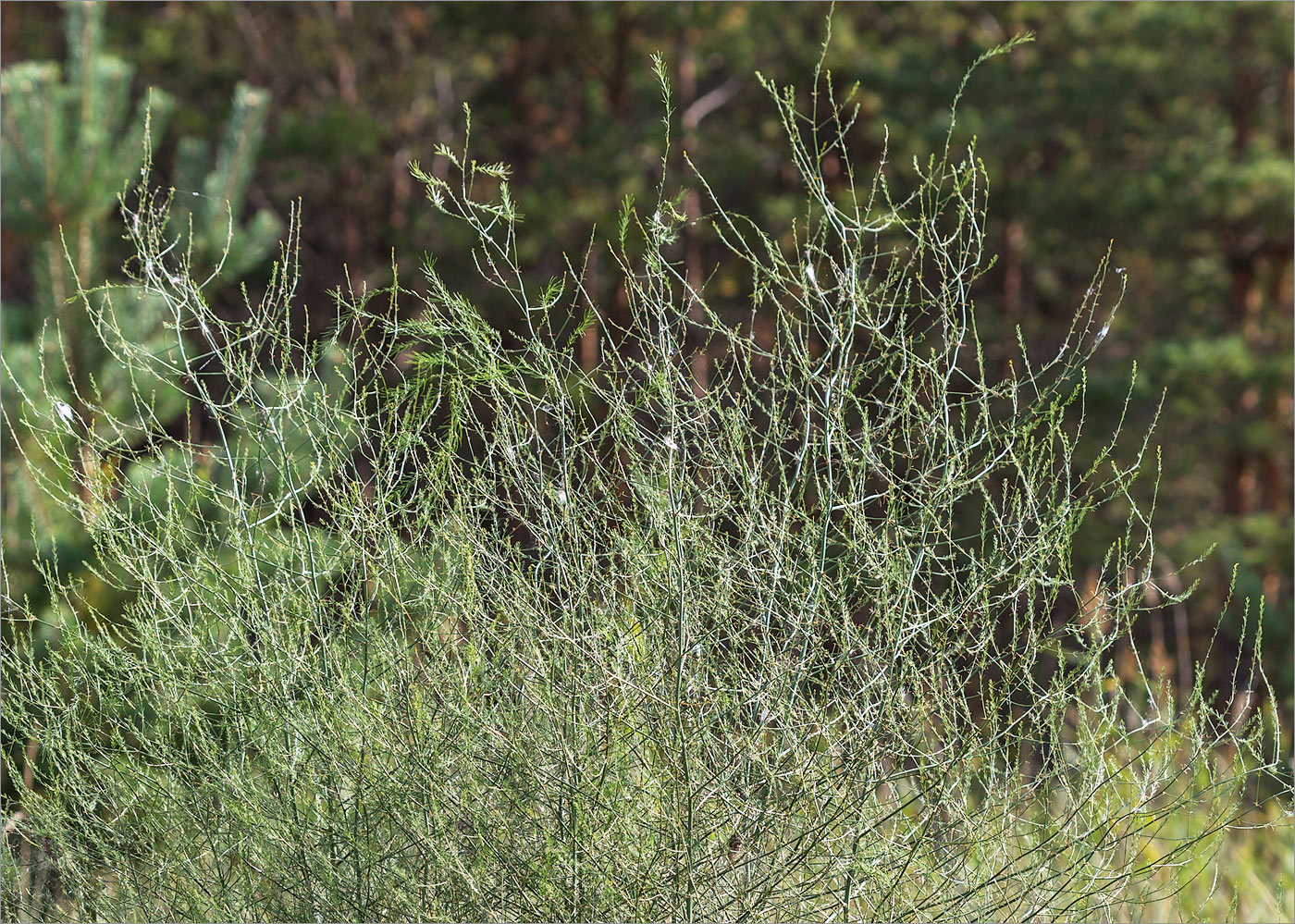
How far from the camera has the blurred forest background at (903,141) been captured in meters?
10.5

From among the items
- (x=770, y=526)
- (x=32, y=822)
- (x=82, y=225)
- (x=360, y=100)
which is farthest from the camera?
(x=360, y=100)

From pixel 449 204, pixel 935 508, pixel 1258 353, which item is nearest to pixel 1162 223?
pixel 1258 353

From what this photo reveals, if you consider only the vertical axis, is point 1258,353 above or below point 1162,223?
below

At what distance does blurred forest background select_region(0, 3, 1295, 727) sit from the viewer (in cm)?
1048

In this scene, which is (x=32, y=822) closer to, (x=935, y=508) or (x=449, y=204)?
(x=935, y=508)

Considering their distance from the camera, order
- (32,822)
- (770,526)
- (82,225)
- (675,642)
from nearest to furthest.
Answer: (675,642)
(770,526)
(32,822)
(82,225)

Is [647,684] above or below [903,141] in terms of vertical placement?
above

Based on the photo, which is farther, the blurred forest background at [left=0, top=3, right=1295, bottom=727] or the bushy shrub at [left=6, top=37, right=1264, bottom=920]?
the blurred forest background at [left=0, top=3, right=1295, bottom=727]

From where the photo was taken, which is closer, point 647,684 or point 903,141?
point 647,684

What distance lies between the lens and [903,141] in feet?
39.4

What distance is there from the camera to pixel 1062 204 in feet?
38.0

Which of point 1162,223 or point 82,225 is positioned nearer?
point 82,225

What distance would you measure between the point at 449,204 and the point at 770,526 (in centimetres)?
1033

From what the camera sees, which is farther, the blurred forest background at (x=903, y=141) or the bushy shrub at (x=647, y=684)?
the blurred forest background at (x=903, y=141)
